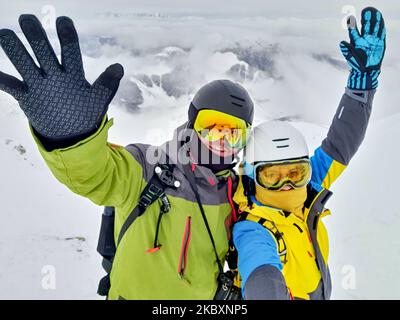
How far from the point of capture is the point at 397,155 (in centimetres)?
729

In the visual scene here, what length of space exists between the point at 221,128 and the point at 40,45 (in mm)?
1039

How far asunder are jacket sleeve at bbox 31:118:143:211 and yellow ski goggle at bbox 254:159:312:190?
70cm

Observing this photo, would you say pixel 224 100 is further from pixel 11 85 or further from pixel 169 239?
pixel 11 85

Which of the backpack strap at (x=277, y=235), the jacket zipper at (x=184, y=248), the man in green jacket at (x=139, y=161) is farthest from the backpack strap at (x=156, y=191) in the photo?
A: the backpack strap at (x=277, y=235)

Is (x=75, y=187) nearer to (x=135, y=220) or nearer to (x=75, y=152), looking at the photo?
(x=75, y=152)

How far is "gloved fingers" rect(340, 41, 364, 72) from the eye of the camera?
94.3 inches

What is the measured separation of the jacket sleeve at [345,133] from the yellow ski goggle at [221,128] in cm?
60

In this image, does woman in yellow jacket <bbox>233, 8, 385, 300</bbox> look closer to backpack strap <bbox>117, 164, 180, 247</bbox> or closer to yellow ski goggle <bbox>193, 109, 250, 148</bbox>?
yellow ski goggle <bbox>193, 109, 250, 148</bbox>

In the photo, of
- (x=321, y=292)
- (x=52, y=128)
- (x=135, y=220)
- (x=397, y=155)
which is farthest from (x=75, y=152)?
(x=397, y=155)

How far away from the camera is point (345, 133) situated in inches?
96.5

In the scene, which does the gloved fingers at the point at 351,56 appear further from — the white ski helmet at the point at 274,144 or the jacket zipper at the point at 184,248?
the jacket zipper at the point at 184,248

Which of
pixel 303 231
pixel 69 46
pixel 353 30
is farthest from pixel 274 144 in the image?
pixel 69 46

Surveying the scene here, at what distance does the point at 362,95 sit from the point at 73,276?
4.08 meters

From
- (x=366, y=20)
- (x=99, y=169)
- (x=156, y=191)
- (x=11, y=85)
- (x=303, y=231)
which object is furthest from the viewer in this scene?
(x=366, y=20)
